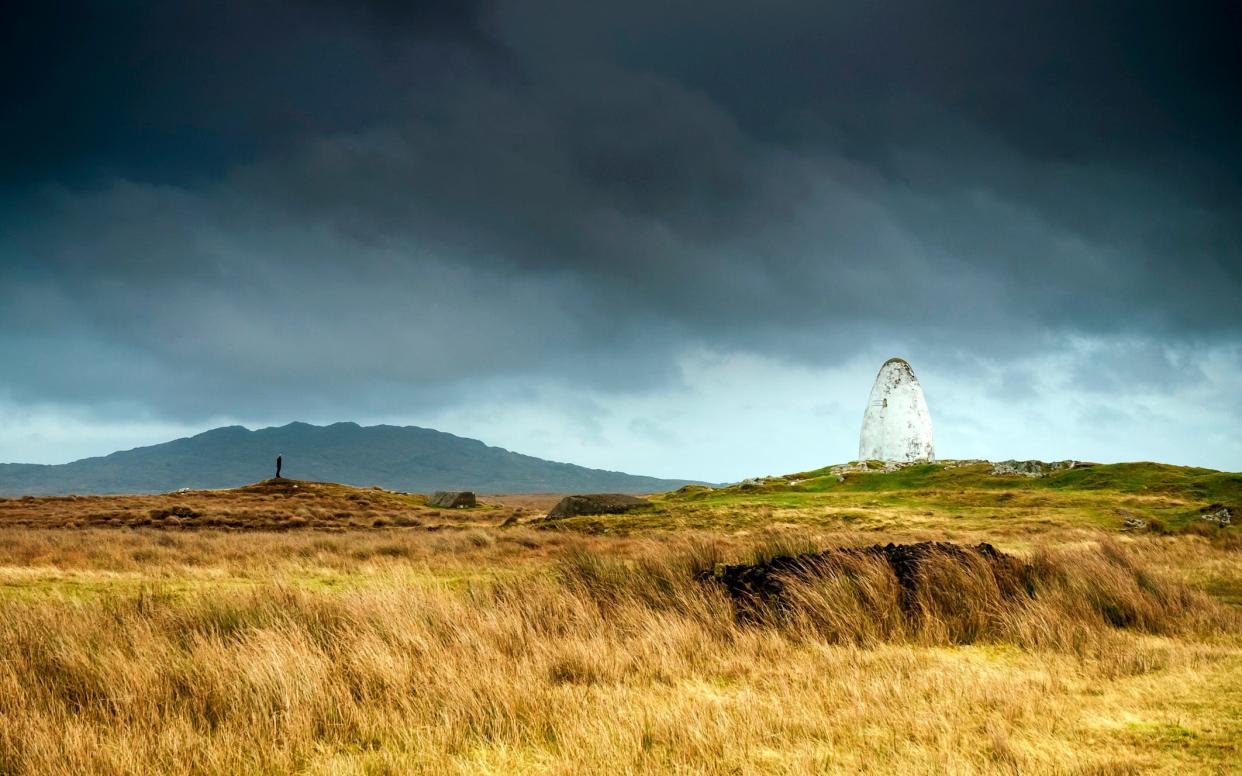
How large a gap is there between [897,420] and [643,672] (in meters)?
71.6

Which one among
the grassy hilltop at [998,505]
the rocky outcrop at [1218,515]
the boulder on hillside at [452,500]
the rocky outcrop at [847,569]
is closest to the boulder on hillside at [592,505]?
the grassy hilltop at [998,505]

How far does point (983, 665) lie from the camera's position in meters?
7.38

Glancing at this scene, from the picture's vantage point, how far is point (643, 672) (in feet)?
22.8

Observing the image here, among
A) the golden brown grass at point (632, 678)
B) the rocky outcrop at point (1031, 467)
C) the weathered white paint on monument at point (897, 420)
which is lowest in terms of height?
the golden brown grass at point (632, 678)

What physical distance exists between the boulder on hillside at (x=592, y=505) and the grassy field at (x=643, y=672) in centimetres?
2356

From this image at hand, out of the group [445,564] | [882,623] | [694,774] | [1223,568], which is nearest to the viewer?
[694,774]

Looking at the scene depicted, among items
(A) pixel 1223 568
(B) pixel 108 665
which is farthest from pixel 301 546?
(A) pixel 1223 568

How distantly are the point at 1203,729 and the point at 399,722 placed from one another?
20.5 feet

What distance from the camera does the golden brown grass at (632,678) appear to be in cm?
485

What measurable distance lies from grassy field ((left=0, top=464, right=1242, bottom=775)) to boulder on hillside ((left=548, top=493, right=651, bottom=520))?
23.6 m

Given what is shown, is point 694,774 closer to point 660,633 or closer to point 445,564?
point 660,633

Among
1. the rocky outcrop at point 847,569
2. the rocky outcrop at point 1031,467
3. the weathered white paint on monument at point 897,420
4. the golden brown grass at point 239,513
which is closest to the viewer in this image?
the rocky outcrop at point 847,569

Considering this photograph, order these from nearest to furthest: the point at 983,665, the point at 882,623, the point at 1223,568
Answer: the point at 983,665 < the point at 882,623 < the point at 1223,568

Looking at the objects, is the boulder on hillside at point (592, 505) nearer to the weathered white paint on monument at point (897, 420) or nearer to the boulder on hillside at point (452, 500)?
the boulder on hillside at point (452, 500)
